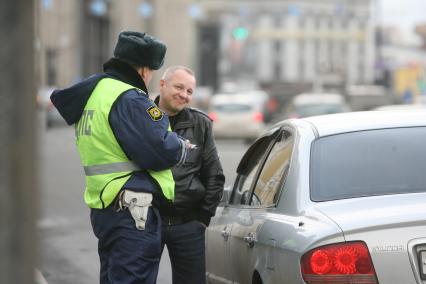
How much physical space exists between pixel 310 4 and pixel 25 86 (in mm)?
190284

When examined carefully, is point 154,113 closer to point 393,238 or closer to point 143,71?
point 143,71

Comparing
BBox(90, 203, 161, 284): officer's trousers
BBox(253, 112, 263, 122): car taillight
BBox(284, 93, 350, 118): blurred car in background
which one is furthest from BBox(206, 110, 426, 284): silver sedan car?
BBox(253, 112, 263, 122): car taillight

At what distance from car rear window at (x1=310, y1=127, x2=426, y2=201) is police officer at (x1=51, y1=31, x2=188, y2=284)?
2.24 ft

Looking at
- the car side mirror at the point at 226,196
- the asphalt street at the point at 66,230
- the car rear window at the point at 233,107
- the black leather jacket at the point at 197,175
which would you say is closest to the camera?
the black leather jacket at the point at 197,175

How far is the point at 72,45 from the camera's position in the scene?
9212cm

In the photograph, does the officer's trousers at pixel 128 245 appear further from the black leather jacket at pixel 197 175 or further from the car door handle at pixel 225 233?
the car door handle at pixel 225 233

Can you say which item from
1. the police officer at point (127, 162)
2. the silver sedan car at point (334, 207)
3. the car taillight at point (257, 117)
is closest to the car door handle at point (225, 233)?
the silver sedan car at point (334, 207)

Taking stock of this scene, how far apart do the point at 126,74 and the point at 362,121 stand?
4.04 ft

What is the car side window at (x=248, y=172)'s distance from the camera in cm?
661

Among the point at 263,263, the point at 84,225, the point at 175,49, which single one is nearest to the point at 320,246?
the point at 263,263

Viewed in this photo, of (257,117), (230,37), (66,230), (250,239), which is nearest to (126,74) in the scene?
(250,239)

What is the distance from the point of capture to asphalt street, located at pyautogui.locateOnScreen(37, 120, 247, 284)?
9594 mm

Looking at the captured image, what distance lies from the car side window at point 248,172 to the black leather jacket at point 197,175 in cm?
42

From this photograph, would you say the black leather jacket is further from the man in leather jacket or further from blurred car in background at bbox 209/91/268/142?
blurred car in background at bbox 209/91/268/142
